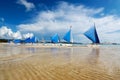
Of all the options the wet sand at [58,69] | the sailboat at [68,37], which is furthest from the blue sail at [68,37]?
the wet sand at [58,69]

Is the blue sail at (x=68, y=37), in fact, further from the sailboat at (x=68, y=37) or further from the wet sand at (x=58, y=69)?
the wet sand at (x=58, y=69)

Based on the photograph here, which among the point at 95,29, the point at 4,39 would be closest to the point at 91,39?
the point at 95,29

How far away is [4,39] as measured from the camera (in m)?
155

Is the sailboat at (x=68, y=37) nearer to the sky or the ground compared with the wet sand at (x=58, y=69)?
nearer to the sky

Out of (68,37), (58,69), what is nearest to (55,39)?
(68,37)

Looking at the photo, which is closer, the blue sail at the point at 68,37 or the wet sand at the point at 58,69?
the wet sand at the point at 58,69

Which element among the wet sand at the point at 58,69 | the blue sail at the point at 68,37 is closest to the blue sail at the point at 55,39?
the blue sail at the point at 68,37

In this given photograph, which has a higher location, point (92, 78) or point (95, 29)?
point (95, 29)

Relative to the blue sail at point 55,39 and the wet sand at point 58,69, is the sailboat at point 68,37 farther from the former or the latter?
the wet sand at point 58,69

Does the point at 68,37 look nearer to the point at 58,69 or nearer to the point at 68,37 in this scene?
the point at 68,37

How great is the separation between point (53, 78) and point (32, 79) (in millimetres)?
901

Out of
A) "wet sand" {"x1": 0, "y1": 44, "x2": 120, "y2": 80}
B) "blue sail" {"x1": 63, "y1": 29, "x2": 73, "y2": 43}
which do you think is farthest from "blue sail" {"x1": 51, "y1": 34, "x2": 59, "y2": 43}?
"wet sand" {"x1": 0, "y1": 44, "x2": 120, "y2": 80}

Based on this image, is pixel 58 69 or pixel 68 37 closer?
pixel 58 69

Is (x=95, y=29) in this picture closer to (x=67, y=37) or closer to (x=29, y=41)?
(x=67, y=37)
